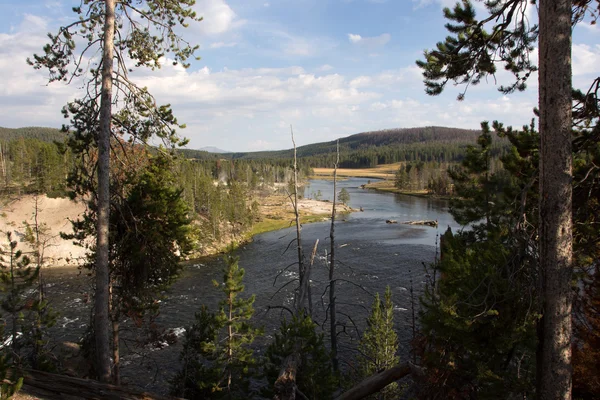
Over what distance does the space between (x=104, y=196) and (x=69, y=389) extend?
3.69m

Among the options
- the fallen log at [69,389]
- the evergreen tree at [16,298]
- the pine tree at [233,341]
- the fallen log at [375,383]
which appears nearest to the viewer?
the fallen log at [69,389]

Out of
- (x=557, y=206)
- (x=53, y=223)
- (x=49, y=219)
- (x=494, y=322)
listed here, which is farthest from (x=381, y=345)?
(x=49, y=219)

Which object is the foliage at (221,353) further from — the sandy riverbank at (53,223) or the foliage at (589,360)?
the sandy riverbank at (53,223)

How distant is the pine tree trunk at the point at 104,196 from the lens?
7.89 meters

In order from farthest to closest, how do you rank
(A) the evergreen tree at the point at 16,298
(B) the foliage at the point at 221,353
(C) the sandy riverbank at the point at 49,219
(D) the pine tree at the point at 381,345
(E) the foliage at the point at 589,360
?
1. (C) the sandy riverbank at the point at 49,219
2. (D) the pine tree at the point at 381,345
3. (B) the foliage at the point at 221,353
4. (A) the evergreen tree at the point at 16,298
5. (E) the foliage at the point at 589,360

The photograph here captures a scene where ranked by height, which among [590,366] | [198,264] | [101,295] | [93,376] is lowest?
[198,264]

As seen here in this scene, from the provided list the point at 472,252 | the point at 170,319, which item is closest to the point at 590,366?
the point at 472,252

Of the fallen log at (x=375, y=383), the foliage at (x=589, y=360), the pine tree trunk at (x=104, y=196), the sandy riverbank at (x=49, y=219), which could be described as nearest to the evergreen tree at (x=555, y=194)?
the fallen log at (x=375, y=383)

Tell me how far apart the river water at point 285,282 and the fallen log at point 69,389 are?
413 centimetres

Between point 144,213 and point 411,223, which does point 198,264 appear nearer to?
point 144,213

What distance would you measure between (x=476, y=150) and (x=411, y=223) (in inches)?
1645

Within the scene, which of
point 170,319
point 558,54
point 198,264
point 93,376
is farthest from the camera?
point 198,264

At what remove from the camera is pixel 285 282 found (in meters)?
33.8

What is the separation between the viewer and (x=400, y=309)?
26.5 metres
